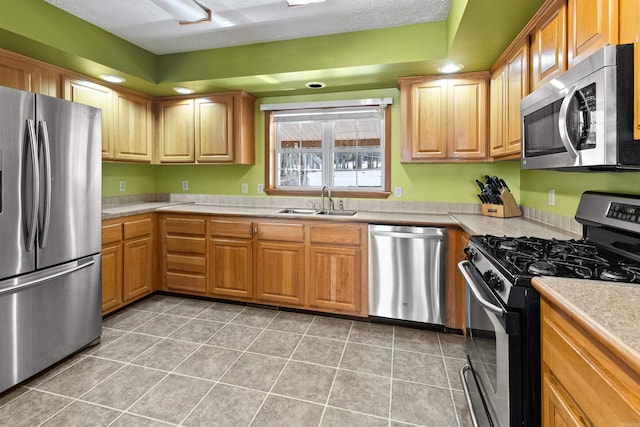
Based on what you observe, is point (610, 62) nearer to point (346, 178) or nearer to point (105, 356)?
point (346, 178)

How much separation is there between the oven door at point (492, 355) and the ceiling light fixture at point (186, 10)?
2467 mm

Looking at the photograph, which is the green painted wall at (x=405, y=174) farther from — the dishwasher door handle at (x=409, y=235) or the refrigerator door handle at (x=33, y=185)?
the refrigerator door handle at (x=33, y=185)

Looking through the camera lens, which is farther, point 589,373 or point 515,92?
point 515,92

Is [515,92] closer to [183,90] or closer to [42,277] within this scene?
[183,90]

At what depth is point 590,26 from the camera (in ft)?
4.62

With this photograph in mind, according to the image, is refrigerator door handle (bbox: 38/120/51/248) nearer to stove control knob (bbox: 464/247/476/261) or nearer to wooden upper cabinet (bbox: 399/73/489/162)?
stove control knob (bbox: 464/247/476/261)

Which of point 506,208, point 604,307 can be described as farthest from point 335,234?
point 604,307

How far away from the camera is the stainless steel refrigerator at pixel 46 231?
1904 millimetres

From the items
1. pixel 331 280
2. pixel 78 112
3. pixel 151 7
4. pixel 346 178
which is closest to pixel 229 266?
pixel 331 280

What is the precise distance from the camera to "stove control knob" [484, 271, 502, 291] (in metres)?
1.35

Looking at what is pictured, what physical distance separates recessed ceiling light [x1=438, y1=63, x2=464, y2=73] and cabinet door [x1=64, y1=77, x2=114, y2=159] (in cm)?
306

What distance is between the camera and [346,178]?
3.69 m

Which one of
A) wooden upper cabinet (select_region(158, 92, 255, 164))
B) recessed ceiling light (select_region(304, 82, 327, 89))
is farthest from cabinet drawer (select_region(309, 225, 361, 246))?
recessed ceiling light (select_region(304, 82, 327, 89))

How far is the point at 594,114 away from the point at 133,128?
12.5ft
